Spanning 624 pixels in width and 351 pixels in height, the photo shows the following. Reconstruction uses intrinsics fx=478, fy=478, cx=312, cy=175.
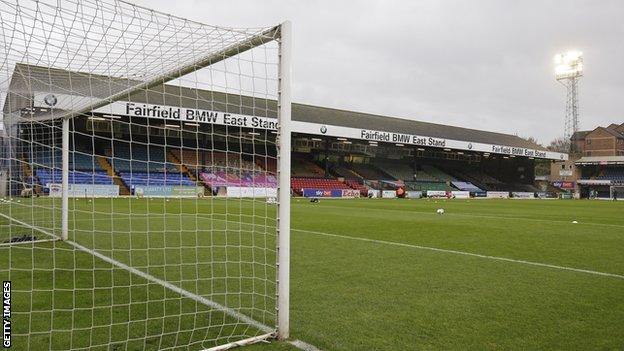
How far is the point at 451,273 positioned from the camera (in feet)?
20.5

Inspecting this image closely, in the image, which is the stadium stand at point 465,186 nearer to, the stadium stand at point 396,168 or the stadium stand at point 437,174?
the stadium stand at point 437,174

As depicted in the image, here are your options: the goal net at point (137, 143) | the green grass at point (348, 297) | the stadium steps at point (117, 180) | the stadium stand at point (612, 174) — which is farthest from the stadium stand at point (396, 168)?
the goal net at point (137, 143)

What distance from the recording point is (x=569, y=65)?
61.6 meters

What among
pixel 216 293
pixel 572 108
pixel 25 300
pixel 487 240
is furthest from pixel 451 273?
pixel 572 108

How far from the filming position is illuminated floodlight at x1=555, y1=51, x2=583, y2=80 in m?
60.5

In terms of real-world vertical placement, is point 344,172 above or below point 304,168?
below

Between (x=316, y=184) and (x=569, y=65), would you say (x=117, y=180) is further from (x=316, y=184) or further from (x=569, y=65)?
(x=569, y=65)

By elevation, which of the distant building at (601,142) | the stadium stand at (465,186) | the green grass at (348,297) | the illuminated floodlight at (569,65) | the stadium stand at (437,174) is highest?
the illuminated floodlight at (569,65)

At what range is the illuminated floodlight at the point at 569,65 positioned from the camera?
199 feet

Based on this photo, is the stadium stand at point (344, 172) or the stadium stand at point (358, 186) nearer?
the stadium stand at point (358, 186)

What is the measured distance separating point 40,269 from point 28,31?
10.7ft

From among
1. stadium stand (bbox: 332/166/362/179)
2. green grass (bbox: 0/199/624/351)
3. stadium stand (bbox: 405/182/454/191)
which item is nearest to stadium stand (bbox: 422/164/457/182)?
stadium stand (bbox: 405/182/454/191)

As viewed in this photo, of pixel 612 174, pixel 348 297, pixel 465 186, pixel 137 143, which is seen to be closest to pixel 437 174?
pixel 465 186

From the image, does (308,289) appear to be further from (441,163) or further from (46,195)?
(441,163)
